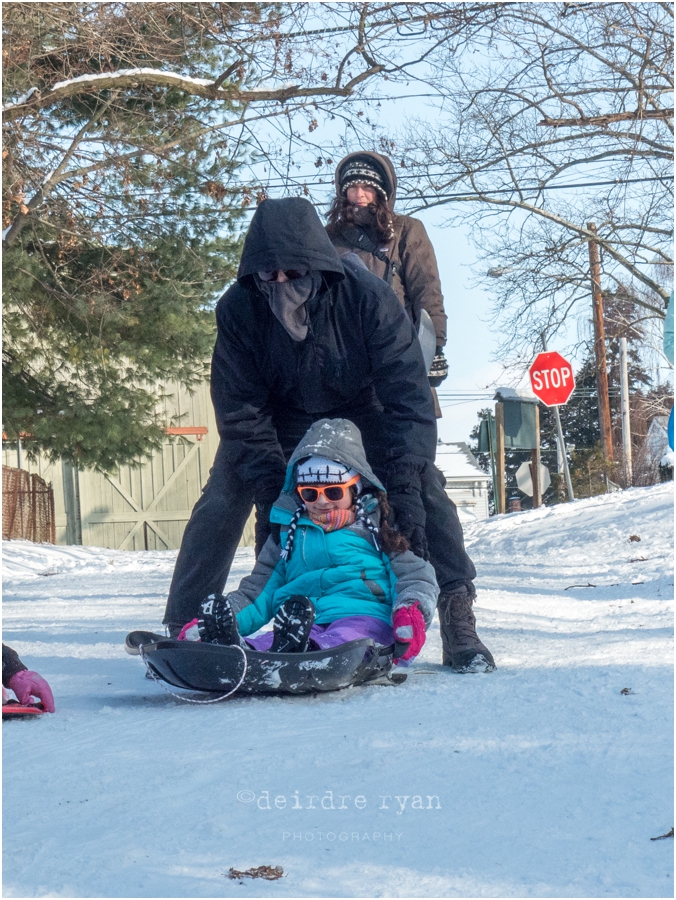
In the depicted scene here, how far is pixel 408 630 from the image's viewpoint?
287 centimetres

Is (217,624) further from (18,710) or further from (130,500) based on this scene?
(130,500)

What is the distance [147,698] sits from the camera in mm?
2973

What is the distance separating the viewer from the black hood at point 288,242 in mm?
3088

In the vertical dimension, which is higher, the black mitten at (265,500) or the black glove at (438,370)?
the black glove at (438,370)

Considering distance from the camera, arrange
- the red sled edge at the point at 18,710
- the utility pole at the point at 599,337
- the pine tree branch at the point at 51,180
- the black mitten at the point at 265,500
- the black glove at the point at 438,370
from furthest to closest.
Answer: the utility pole at the point at 599,337 → the pine tree branch at the point at 51,180 → the black glove at the point at 438,370 → the black mitten at the point at 265,500 → the red sled edge at the point at 18,710

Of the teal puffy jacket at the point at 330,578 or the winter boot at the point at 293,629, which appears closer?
the winter boot at the point at 293,629

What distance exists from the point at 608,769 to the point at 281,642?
4.00 ft

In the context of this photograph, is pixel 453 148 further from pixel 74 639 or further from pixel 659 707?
pixel 659 707

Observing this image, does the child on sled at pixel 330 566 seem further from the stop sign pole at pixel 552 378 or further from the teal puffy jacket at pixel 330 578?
the stop sign pole at pixel 552 378

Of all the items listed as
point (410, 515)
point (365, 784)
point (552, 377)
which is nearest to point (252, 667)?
point (410, 515)

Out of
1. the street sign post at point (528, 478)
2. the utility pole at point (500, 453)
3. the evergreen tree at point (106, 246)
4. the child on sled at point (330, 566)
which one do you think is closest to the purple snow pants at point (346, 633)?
the child on sled at point (330, 566)

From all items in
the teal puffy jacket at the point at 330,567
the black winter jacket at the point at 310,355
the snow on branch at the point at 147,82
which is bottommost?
the teal puffy jacket at the point at 330,567

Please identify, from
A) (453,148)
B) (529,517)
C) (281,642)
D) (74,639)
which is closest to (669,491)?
(529,517)

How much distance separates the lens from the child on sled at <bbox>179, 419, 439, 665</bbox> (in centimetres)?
300
